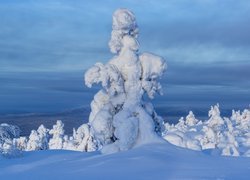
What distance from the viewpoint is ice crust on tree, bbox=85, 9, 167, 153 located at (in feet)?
60.4

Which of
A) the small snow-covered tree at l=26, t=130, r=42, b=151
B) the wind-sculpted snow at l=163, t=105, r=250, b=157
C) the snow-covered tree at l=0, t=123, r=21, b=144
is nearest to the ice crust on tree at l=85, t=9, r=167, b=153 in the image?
the wind-sculpted snow at l=163, t=105, r=250, b=157

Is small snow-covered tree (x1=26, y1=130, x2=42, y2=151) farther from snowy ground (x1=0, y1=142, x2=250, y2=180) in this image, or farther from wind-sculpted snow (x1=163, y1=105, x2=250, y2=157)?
snowy ground (x1=0, y1=142, x2=250, y2=180)

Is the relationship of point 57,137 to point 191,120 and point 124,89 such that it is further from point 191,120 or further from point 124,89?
point 124,89

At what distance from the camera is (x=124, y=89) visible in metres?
19.0

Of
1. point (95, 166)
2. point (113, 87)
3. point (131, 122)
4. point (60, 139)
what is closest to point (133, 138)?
point (131, 122)

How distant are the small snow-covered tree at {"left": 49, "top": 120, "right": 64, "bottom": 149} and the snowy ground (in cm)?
4600

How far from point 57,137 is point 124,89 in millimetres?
46459

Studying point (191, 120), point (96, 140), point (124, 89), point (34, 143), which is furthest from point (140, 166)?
point (191, 120)

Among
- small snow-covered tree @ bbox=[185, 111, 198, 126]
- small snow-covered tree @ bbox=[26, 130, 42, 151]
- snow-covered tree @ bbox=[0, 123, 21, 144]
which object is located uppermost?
small snow-covered tree @ bbox=[185, 111, 198, 126]

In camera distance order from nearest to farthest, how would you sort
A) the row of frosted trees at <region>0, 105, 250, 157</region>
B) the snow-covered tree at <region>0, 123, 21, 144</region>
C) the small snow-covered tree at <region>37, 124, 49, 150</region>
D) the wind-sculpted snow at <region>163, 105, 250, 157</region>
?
the wind-sculpted snow at <region>163, 105, 250, 157</region> → the row of frosted trees at <region>0, 105, 250, 157</region> → the snow-covered tree at <region>0, 123, 21, 144</region> → the small snow-covered tree at <region>37, 124, 49, 150</region>

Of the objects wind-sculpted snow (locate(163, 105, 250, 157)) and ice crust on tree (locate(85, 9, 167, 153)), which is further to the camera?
wind-sculpted snow (locate(163, 105, 250, 157))

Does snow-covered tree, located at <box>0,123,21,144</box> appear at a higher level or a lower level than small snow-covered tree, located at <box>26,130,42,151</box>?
higher

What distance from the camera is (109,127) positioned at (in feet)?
62.0

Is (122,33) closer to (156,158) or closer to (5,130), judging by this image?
(156,158)
